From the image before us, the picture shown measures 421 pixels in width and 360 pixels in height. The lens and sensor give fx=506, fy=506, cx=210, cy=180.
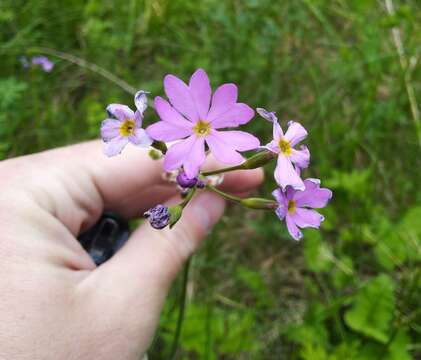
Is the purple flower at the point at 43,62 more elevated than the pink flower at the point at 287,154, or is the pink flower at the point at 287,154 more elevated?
the pink flower at the point at 287,154

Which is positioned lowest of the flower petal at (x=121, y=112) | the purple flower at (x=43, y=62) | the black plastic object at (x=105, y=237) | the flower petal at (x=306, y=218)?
the black plastic object at (x=105, y=237)

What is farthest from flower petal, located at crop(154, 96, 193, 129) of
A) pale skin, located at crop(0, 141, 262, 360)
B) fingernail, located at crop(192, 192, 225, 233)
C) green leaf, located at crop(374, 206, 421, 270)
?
green leaf, located at crop(374, 206, 421, 270)

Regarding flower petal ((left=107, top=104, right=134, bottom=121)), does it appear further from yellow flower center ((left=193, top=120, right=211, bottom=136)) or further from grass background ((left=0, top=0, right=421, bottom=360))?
grass background ((left=0, top=0, right=421, bottom=360))

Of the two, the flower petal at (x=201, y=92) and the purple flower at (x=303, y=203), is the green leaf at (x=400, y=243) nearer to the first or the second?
the purple flower at (x=303, y=203)

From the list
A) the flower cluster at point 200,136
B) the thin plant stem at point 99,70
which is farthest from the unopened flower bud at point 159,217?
the thin plant stem at point 99,70

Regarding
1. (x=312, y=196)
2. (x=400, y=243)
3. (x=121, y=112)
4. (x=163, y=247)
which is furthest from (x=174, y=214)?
(x=400, y=243)

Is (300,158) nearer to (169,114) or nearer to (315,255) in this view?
(169,114)

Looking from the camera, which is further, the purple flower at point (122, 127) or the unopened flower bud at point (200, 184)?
the unopened flower bud at point (200, 184)
